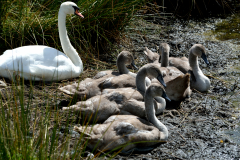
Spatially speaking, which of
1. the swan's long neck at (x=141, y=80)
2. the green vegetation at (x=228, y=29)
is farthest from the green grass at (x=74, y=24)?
the green vegetation at (x=228, y=29)

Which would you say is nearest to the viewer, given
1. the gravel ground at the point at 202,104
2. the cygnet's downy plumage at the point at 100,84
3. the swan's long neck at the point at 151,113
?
the gravel ground at the point at 202,104

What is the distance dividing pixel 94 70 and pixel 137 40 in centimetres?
215

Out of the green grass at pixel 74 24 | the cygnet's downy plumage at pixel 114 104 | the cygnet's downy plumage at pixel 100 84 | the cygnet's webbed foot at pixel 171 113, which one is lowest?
the cygnet's webbed foot at pixel 171 113

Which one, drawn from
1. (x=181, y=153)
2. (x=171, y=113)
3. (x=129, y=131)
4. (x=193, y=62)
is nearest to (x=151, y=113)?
(x=129, y=131)

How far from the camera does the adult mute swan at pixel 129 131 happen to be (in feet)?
15.0

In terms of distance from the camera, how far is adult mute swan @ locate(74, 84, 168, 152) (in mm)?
4566

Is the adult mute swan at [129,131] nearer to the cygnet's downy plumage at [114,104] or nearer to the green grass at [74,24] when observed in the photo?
the cygnet's downy plumage at [114,104]

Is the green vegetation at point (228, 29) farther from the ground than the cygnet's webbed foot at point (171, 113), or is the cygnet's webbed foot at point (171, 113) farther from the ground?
the green vegetation at point (228, 29)

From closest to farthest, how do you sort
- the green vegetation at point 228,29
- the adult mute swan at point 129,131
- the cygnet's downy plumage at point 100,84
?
the adult mute swan at point 129,131 < the cygnet's downy plumage at point 100,84 < the green vegetation at point 228,29

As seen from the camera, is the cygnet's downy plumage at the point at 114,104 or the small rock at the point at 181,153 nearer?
the small rock at the point at 181,153

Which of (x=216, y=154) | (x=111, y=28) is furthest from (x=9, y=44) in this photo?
(x=216, y=154)

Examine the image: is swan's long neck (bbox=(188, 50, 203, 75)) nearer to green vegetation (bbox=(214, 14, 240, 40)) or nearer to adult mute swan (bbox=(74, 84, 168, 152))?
adult mute swan (bbox=(74, 84, 168, 152))

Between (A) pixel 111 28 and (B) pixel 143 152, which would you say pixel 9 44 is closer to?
(A) pixel 111 28

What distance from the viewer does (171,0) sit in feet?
34.9
